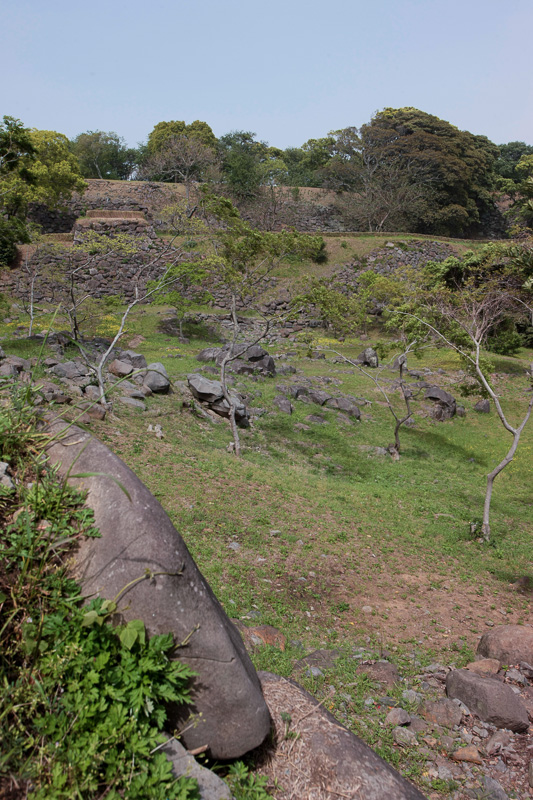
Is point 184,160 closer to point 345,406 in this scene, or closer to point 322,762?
point 345,406

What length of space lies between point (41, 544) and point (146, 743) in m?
1.05

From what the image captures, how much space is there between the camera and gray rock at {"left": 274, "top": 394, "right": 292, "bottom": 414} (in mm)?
19281

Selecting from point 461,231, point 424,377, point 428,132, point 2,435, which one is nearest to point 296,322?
point 424,377

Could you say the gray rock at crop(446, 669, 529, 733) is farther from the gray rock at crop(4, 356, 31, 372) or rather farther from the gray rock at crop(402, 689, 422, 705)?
the gray rock at crop(4, 356, 31, 372)

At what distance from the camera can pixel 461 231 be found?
173 feet

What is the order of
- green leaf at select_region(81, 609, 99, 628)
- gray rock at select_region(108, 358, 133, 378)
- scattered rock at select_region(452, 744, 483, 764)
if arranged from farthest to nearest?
gray rock at select_region(108, 358, 133, 378) < scattered rock at select_region(452, 744, 483, 764) < green leaf at select_region(81, 609, 99, 628)

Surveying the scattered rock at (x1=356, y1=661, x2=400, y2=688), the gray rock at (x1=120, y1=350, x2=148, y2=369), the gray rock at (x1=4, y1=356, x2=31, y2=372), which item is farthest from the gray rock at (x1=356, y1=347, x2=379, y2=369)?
the scattered rock at (x1=356, y1=661, x2=400, y2=688)

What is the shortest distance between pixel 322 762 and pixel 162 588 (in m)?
1.54

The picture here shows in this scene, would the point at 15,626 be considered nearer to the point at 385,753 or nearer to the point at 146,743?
the point at 146,743

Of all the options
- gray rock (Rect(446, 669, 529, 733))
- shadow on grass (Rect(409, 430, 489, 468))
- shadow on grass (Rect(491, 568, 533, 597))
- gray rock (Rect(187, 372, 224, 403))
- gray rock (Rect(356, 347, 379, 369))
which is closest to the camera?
gray rock (Rect(446, 669, 529, 733))

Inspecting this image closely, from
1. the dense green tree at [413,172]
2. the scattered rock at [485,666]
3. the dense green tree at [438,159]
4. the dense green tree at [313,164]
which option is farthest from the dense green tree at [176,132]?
the scattered rock at [485,666]

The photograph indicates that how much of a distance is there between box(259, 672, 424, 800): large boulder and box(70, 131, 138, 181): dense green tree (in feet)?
196

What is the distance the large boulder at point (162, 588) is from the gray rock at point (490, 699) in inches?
129

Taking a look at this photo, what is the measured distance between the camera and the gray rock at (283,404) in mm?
19281
